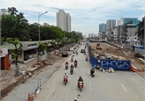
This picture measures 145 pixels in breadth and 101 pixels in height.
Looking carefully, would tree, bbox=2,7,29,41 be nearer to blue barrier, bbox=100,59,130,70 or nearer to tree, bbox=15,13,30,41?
tree, bbox=15,13,30,41

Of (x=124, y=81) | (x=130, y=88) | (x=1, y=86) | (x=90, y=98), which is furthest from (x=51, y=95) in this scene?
(x=124, y=81)

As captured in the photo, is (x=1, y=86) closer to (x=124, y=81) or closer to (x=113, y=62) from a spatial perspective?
(x=124, y=81)

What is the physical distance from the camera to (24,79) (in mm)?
17875

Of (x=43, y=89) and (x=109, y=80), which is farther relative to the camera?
(x=109, y=80)

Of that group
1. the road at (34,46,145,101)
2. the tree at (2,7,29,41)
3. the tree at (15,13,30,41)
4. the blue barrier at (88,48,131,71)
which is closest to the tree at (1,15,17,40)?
the tree at (2,7,29,41)

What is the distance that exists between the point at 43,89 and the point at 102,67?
462 inches

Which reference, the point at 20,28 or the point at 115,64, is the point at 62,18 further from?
the point at 115,64

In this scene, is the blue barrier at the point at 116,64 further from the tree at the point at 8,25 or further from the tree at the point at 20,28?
the tree at the point at 20,28

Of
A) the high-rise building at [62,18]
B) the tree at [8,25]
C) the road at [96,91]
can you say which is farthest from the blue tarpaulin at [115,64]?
the high-rise building at [62,18]

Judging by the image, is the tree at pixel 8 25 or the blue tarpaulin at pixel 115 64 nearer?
the blue tarpaulin at pixel 115 64

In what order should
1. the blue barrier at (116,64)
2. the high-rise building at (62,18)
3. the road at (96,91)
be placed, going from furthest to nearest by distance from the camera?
the high-rise building at (62,18)
the blue barrier at (116,64)
the road at (96,91)

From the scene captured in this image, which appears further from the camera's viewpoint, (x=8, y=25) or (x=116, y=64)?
(x=8, y=25)

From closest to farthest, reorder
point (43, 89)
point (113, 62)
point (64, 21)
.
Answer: point (43, 89) < point (113, 62) < point (64, 21)

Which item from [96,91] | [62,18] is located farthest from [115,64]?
[62,18]
